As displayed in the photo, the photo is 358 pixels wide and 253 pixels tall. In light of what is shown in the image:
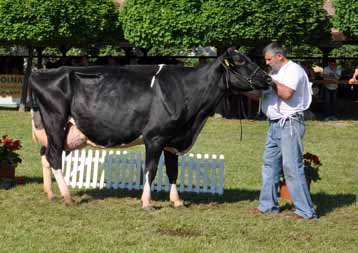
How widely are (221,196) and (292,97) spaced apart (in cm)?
246

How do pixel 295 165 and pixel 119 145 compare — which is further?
pixel 119 145

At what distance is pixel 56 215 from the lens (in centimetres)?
983

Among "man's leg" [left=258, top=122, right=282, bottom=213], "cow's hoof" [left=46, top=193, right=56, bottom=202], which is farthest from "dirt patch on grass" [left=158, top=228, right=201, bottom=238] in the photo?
"cow's hoof" [left=46, top=193, right=56, bottom=202]

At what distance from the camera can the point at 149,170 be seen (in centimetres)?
1037

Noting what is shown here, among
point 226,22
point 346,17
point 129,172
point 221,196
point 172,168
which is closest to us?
point 172,168

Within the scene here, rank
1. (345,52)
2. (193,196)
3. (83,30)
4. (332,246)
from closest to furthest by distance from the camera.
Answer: (332,246) < (193,196) < (83,30) < (345,52)

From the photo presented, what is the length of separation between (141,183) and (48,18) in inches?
575

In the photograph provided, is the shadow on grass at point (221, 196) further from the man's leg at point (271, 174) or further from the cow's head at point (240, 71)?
the cow's head at point (240, 71)

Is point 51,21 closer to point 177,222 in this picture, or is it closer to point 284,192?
point 284,192

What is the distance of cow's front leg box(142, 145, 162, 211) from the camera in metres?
10.2

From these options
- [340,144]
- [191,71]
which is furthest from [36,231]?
[340,144]

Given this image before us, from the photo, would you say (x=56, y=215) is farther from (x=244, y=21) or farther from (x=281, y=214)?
(x=244, y=21)

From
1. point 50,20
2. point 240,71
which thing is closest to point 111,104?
point 240,71

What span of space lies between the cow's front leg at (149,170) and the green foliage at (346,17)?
623 inches
